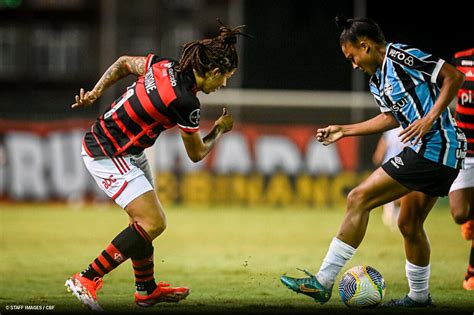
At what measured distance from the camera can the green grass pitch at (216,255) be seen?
7168 mm

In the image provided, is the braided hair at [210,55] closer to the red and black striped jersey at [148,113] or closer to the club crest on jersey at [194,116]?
the red and black striped jersey at [148,113]

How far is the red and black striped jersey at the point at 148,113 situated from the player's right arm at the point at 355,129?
1027 mm

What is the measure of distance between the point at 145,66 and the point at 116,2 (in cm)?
2547

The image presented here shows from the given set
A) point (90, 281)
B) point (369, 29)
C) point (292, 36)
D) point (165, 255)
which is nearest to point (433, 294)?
point (369, 29)

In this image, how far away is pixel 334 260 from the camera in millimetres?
6613

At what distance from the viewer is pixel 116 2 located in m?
31.7

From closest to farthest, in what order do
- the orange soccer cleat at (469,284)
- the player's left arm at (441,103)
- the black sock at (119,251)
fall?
1. the player's left arm at (441,103)
2. the black sock at (119,251)
3. the orange soccer cleat at (469,284)

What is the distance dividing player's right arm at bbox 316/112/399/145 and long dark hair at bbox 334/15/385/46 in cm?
67

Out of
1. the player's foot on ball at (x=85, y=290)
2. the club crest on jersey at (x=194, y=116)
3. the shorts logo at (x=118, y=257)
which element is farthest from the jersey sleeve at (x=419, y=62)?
the player's foot on ball at (x=85, y=290)

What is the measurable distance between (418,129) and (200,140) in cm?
168

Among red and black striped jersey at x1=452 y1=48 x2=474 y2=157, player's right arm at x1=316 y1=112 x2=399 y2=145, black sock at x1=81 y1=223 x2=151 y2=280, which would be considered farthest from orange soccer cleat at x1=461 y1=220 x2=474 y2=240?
black sock at x1=81 y1=223 x2=151 y2=280

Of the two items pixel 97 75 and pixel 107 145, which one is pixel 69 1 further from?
pixel 107 145

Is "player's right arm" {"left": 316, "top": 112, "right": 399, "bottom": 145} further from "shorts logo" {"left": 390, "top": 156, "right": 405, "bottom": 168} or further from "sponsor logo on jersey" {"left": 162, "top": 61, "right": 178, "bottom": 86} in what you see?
"sponsor logo on jersey" {"left": 162, "top": 61, "right": 178, "bottom": 86}

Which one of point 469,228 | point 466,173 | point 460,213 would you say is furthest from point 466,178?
point 469,228
